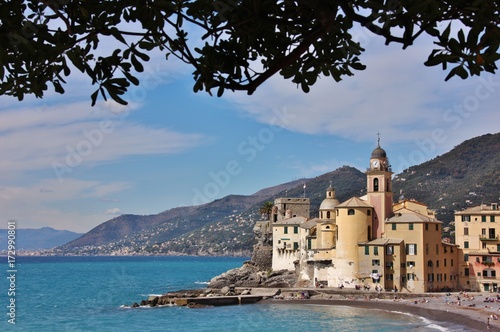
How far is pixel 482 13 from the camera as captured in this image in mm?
5074

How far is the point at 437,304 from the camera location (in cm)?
5950

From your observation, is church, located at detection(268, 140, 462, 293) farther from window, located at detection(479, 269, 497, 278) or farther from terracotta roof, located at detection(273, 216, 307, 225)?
terracotta roof, located at detection(273, 216, 307, 225)

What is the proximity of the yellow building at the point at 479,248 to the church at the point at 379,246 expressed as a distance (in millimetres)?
1051

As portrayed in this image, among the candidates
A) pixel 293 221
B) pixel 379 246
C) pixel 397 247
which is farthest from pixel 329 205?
pixel 397 247

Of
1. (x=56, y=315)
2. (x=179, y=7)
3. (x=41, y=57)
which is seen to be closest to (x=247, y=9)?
(x=179, y=7)

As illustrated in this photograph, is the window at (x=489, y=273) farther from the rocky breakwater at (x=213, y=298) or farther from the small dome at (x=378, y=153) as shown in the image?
the rocky breakwater at (x=213, y=298)

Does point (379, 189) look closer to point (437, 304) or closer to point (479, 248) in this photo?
point (479, 248)

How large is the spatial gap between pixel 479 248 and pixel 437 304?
11561mm

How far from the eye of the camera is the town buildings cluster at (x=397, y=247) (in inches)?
2571

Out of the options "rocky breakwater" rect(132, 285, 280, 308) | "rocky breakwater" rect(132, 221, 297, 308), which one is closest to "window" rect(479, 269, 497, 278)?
"rocky breakwater" rect(132, 221, 297, 308)

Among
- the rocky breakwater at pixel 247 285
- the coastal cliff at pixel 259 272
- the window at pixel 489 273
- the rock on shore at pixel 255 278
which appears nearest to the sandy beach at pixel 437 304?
the window at pixel 489 273

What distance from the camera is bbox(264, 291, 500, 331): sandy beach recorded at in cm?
5078

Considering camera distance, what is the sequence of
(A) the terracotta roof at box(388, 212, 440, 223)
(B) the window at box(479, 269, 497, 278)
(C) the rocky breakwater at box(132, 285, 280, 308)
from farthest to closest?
1. (C) the rocky breakwater at box(132, 285, 280, 308)
2. (B) the window at box(479, 269, 497, 278)
3. (A) the terracotta roof at box(388, 212, 440, 223)

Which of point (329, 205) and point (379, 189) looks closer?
point (379, 189)
